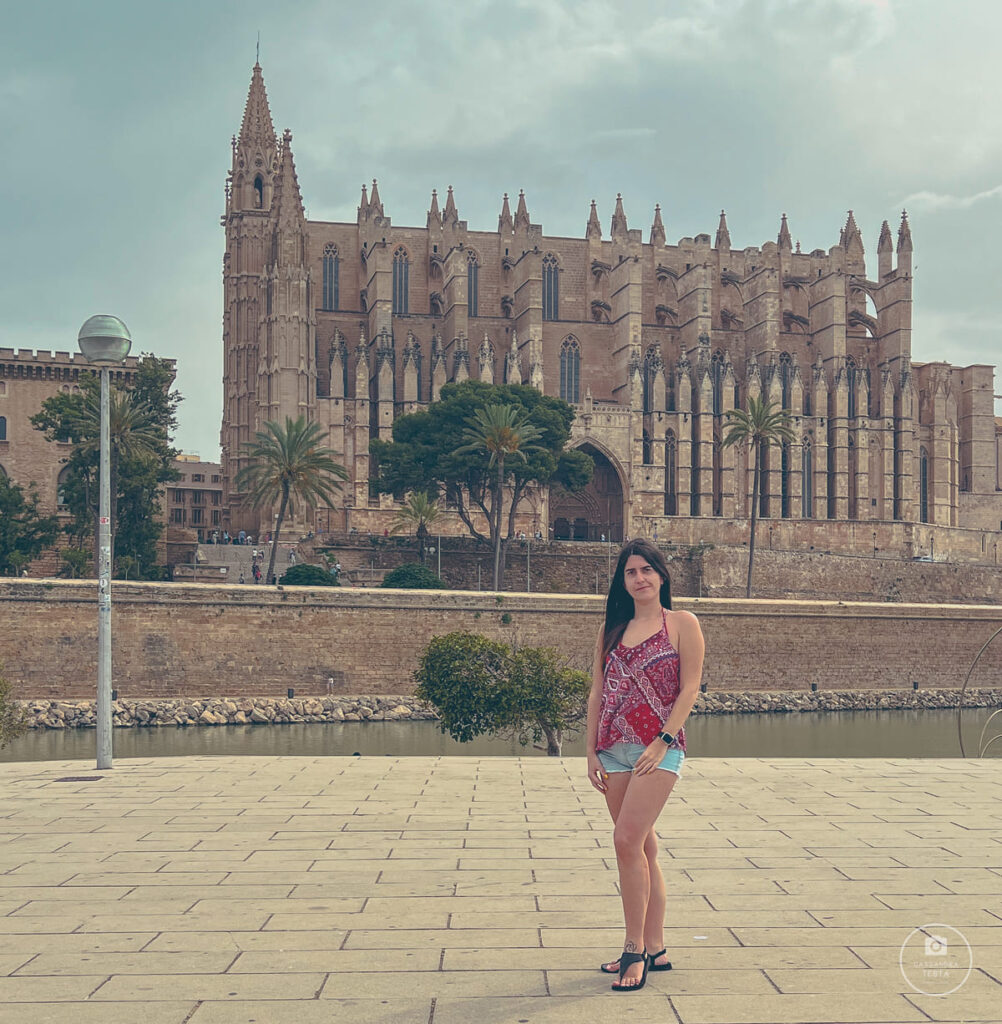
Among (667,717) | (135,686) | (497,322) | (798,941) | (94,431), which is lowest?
(135,686)

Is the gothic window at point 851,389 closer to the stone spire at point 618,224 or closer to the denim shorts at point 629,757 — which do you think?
the stone spire at point 618,224

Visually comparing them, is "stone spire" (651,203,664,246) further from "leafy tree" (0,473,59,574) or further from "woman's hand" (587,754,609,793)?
"woman's hand" (587,754,609,793)

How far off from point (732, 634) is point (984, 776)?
23735 mm

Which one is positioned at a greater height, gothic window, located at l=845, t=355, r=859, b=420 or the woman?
gothic window, located at l=845, t=355, r=859, b=420

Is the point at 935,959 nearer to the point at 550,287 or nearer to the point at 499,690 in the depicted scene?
the point at 499,690

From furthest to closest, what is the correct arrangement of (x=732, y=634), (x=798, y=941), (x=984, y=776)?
(x=732, y=634) → (x=984, y=776) → (x=798, y=941)

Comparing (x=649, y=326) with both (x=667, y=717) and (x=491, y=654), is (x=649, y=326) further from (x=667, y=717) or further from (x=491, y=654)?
(x=667, y=717)

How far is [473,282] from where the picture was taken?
63719 mm

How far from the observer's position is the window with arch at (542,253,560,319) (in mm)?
64312

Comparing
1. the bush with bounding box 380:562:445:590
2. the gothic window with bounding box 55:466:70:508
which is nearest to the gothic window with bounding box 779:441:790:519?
the bush with bounding box 380:562:445:590

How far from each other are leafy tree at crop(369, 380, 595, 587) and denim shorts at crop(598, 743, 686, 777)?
130 ft

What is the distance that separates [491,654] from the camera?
24.0 m

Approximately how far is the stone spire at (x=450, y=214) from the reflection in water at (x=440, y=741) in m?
38.0

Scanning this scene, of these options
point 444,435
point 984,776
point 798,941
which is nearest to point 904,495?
point 444,435
